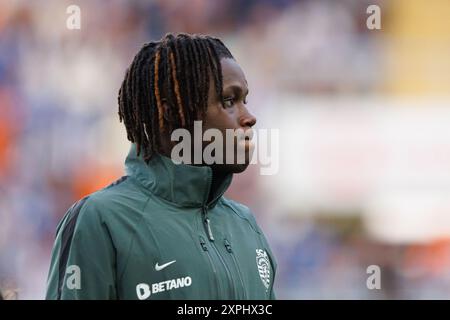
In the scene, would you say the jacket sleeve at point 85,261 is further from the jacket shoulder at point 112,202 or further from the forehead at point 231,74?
the forehead at point 231,74

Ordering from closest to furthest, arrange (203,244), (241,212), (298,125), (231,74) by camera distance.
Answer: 1. (203,244)
2. (231,74)
3. (241,212)
4. (298,125)

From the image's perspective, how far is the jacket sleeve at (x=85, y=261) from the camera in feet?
5.76

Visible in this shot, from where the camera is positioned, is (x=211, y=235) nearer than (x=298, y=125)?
Yes

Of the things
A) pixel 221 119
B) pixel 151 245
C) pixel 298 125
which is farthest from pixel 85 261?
pixel 298 125

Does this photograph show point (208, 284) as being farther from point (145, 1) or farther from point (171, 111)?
point (145, 1)

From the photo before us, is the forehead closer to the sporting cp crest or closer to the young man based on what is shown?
the young man

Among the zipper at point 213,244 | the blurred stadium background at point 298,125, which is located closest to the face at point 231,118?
the zipper at point 213,244

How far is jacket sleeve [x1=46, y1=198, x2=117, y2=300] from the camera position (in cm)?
176

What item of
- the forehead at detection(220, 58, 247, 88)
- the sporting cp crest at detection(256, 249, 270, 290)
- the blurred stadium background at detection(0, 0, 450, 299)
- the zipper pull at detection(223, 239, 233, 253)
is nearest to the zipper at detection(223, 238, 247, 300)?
the zipper pull at detection(223, 239, 233, 253)

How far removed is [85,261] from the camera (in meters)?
1.76

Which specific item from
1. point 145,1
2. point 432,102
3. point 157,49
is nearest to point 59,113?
point 145,1

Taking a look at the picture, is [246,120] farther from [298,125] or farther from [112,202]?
[298,125]

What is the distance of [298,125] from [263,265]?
15.6 ft

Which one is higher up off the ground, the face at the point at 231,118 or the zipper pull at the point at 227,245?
the face at the point at 231,118
